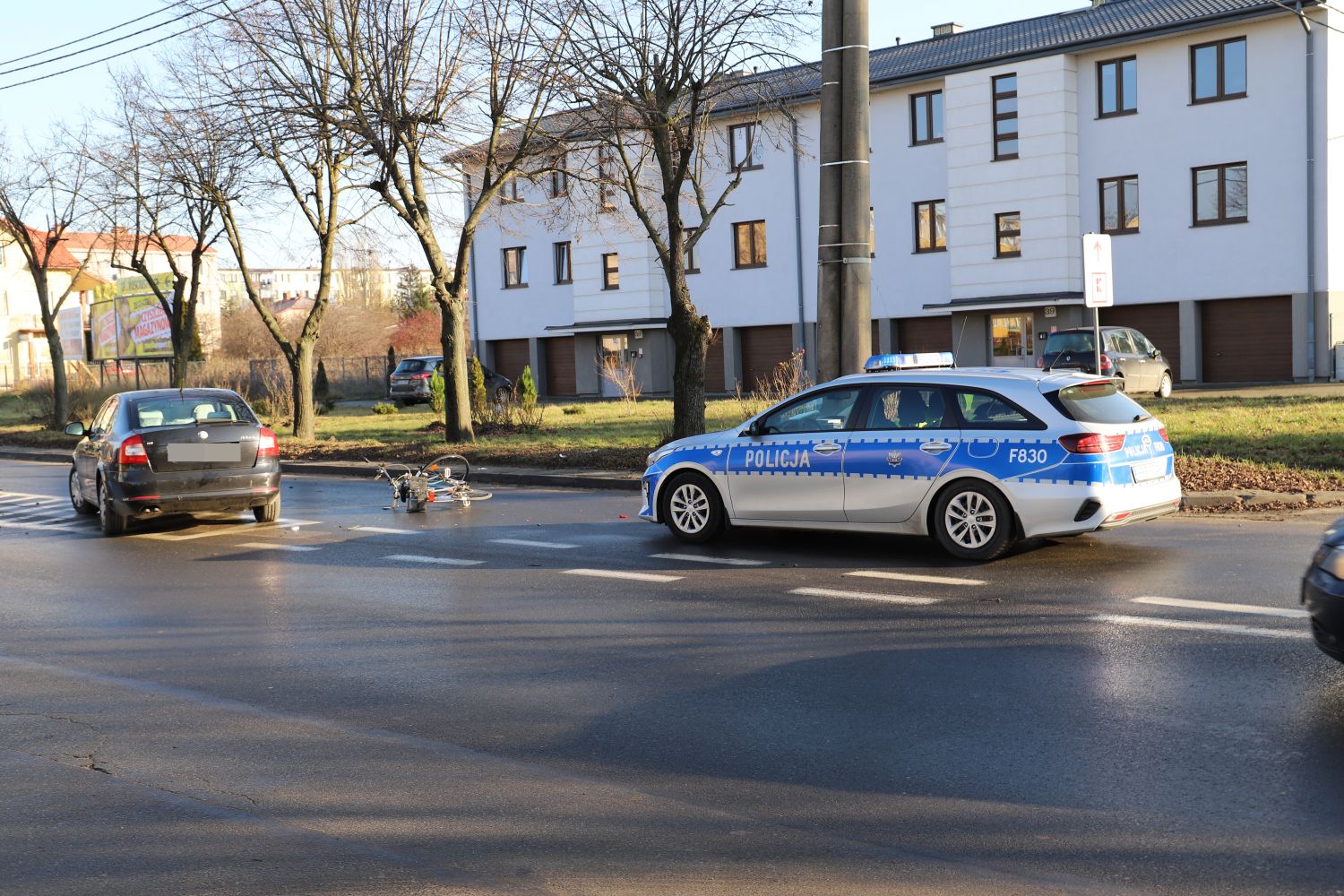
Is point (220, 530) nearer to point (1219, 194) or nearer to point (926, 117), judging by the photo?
point (1219, 194)

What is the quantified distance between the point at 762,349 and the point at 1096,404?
31984 millimetres

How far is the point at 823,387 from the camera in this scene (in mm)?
11297

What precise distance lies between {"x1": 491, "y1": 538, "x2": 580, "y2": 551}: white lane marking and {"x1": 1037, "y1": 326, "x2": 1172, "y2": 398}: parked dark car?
16.5 m

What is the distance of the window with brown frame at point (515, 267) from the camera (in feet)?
161

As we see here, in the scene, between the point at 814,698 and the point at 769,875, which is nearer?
the point at 769,875

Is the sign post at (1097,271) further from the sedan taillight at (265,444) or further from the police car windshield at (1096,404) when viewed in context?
the sedan taillight at (265,444)

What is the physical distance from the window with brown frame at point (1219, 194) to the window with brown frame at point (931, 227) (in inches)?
268

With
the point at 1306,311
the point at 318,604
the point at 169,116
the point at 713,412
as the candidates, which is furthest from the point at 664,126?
the point at 1306,311

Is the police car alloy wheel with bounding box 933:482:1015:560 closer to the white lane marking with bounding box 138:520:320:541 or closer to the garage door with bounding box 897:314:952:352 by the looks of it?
the white lane marking with bounding box 138:520:320:541

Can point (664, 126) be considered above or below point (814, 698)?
above

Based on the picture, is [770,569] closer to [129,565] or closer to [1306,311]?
[129,565]

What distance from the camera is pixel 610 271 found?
45.9 meters

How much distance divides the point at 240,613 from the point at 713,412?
17675mm

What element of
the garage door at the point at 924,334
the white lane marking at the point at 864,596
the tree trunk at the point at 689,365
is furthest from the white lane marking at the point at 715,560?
the garage door at the point at 924,334
